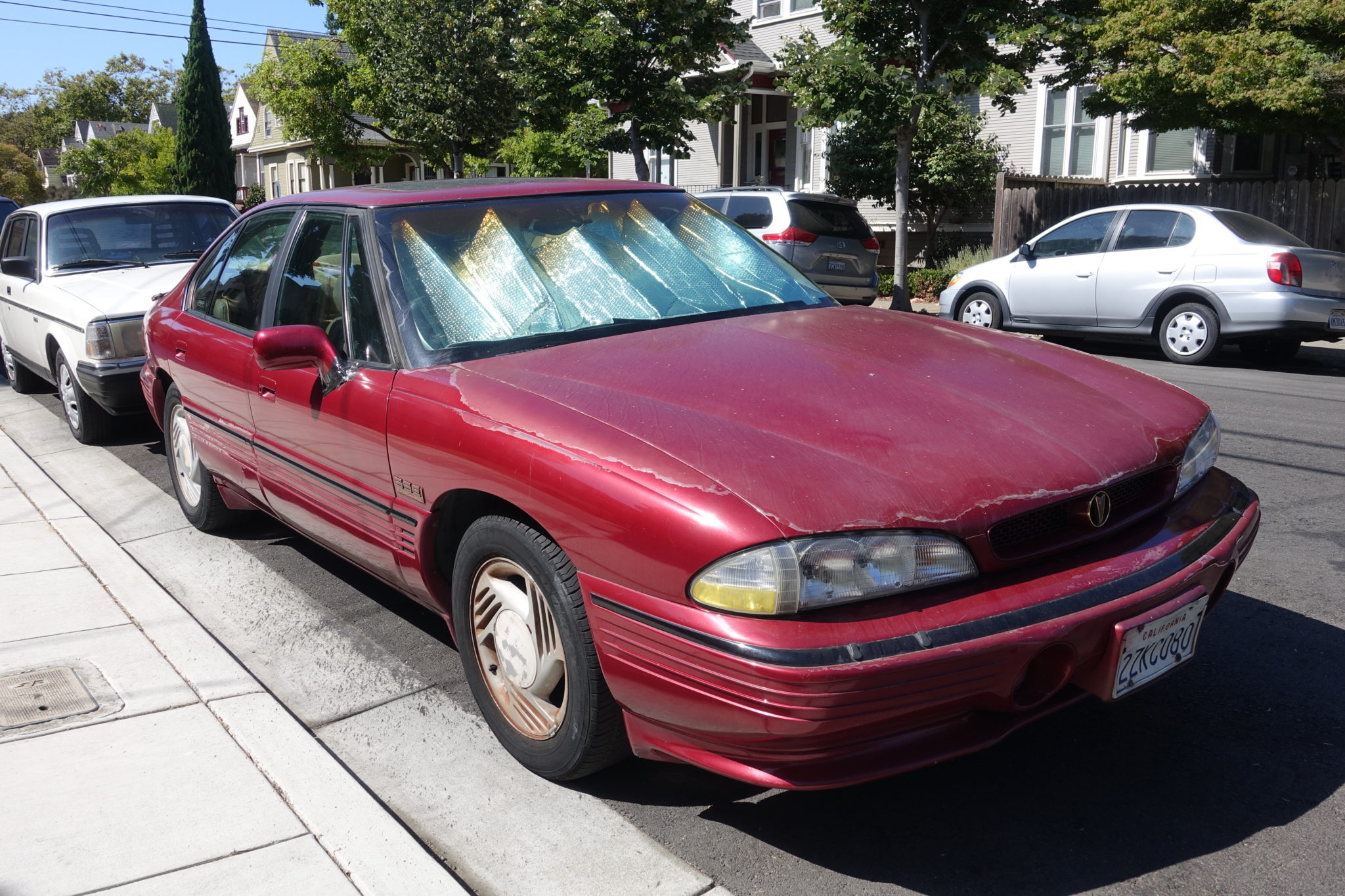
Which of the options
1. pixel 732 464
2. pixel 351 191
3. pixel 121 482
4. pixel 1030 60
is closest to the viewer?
pixel 732 464

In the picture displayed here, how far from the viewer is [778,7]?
27250 mm

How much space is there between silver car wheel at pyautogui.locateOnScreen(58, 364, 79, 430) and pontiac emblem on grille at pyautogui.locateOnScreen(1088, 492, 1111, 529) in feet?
22.6

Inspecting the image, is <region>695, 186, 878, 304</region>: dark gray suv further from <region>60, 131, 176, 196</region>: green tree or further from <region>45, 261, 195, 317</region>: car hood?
<region>60, 131, 176, 196</region>: green tree

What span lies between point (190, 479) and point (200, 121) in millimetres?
42421

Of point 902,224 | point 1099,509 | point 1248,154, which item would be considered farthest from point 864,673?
point 1248,154

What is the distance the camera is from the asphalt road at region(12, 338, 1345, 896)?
2570mm

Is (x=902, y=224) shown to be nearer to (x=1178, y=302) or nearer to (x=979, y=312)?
(x=979, y=312)

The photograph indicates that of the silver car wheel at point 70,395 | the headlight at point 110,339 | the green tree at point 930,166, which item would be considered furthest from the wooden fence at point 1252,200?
the silver car wheel at point 70,395

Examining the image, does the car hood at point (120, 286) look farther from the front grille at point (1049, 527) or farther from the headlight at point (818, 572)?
the front grille at point (1049, 527)

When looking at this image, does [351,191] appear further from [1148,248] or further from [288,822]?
[1148,248]

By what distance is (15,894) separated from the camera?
257 centimetres

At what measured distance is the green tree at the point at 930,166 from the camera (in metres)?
21.0

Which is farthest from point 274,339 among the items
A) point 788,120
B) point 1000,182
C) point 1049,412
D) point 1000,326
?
point 788,120

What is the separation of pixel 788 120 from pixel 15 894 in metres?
27.2
